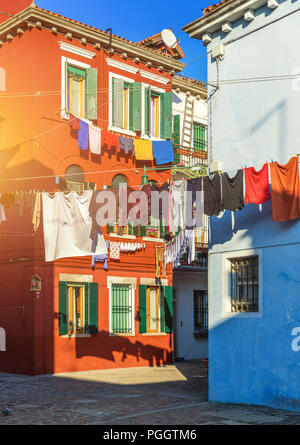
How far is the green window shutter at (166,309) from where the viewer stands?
24938 mm

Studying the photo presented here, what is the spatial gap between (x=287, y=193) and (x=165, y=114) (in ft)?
43.8

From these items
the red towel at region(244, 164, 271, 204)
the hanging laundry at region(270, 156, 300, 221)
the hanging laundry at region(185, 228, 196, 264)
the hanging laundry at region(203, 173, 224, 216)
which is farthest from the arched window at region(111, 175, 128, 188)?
the hanging laundry at region(270, 156, 300, 221)

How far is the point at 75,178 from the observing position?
72.9 ft

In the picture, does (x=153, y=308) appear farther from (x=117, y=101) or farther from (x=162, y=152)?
(x=117, y=101)

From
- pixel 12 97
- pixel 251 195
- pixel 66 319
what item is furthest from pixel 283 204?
pixel 12 97

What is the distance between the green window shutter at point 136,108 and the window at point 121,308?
6063 mm

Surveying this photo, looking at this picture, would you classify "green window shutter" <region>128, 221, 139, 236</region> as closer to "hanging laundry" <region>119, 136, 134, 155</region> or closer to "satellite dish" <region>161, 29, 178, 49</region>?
"hanging laundry" <region>119, 136, 134, 155</region>

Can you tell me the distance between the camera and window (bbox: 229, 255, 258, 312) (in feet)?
45.3

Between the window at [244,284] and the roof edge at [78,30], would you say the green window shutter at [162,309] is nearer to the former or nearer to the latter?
the roof edge at [78,30]

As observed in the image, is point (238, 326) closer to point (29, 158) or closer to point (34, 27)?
point (29, 158)

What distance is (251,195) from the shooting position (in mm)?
13047

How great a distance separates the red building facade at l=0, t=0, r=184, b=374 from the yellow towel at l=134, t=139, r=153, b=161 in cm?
48
